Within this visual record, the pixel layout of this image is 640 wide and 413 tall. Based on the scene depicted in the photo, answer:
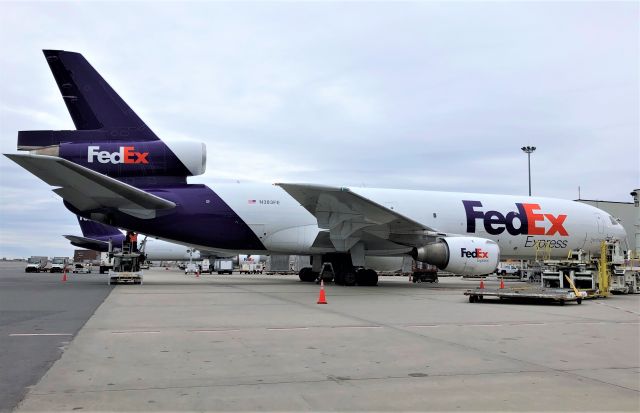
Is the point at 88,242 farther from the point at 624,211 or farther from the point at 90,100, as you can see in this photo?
the point at 624,211

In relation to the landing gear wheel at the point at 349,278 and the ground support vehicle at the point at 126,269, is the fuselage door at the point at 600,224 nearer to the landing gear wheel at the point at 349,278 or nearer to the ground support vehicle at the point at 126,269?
the landing gear wheel at the point at 349,278

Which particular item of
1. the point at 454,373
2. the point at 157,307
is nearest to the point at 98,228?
the point at 157,307

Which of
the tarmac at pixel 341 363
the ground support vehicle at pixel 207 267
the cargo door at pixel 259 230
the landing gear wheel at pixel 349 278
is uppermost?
the cargo door at pixel 259 230

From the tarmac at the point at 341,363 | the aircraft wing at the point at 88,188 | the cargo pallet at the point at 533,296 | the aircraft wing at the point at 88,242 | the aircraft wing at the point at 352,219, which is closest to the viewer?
the tarmac at the point at 341,363

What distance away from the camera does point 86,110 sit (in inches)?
671

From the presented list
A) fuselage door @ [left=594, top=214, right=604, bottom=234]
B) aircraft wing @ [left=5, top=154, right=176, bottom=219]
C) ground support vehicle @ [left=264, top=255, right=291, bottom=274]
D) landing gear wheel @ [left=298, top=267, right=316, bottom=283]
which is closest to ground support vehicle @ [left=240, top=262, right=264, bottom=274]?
ground support vehicle @ [left=264, top=255, right=291, bottom=274]

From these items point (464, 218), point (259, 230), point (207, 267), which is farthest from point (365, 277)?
point (207, 267)

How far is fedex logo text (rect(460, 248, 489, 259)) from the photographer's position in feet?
55.0

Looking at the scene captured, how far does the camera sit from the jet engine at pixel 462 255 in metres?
16.7

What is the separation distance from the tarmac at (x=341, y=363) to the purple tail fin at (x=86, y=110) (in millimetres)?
9276

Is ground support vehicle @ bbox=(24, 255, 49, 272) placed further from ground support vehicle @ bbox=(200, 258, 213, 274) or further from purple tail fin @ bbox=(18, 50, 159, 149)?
purple tail fin @ bbox=(18, 50, 159, 149)

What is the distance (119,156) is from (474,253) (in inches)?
482

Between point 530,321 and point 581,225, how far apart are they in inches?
582

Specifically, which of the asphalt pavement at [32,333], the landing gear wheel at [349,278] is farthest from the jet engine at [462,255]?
the asphalt pavement at [32,333]
